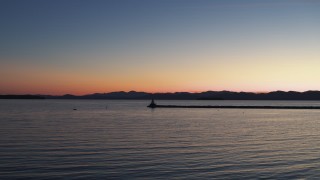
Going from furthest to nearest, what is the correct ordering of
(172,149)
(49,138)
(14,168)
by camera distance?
(49,138) < (172,149) < (14,168)

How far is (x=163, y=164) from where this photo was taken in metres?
22.2

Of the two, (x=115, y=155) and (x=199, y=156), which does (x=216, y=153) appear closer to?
(x=199, y=156)

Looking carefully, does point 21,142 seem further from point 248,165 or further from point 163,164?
A: point 248,165

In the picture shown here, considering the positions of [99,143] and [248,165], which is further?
[99,143]

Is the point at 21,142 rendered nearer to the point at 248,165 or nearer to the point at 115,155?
the point at 115,155

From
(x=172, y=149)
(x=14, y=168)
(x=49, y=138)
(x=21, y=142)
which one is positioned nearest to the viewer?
(x=14, y=168)

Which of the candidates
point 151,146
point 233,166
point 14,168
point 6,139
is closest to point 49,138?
point 6,139

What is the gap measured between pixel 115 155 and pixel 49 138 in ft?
41.1

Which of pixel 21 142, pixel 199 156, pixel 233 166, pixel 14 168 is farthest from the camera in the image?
pixel 21 142

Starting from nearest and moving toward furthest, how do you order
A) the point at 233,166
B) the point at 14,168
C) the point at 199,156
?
the point at 14,168 < the point at 233,166 < the point at 199,156

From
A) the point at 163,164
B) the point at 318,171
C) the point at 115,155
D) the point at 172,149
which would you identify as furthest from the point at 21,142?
the point at 318,171

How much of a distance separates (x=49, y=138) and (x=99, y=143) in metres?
6.29

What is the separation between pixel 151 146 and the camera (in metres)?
30.6

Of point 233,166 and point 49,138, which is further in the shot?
point 49,138
